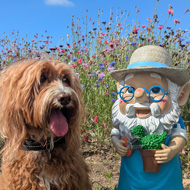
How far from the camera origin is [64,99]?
2.29m

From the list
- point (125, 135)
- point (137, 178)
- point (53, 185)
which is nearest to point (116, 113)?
point (125, 135)

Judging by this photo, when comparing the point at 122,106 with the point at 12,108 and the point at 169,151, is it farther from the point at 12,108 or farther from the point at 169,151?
the point at 12,108

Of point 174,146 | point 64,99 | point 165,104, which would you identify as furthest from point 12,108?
point 174,146

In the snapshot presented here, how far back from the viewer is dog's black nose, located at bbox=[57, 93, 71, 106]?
2.27m

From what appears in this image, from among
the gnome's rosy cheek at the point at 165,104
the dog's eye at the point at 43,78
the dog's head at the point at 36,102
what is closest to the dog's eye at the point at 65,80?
the dog's head at the point at 36,102

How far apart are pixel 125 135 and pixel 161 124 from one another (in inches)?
15.6

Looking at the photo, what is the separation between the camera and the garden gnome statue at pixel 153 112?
9.10ft

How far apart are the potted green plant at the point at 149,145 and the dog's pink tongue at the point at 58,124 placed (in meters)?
0.76

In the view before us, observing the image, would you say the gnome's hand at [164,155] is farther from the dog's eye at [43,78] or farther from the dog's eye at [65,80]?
the dog's eye at [43,78]

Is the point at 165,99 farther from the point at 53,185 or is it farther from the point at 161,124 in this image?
the point at 53,185

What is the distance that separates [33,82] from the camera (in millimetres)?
2393

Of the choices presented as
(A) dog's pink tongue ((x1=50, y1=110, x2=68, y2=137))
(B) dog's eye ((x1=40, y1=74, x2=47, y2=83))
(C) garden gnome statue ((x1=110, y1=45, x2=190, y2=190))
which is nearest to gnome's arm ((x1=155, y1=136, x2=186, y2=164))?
(C) garden gnome statue ((x1=110, y1=45, x2=190, y2=190))

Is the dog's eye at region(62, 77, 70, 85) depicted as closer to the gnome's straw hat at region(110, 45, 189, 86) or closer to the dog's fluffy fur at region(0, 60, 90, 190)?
the dog's fluffy fur at region(0, 60, 90, 190)

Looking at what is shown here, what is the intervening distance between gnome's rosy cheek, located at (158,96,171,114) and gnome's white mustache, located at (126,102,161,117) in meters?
0.05
